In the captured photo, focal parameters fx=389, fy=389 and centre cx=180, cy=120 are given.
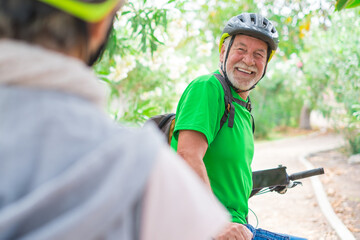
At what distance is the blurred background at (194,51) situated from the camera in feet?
14.2

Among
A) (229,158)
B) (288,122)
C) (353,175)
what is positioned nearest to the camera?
(229,158)

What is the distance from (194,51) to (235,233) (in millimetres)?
7922

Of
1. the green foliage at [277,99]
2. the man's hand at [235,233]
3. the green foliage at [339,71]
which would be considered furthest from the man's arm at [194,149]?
the green foliage at [277,99]

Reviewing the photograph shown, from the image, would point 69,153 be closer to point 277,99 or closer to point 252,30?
point 252,30

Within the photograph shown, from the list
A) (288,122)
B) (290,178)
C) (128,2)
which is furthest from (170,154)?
(288,122)

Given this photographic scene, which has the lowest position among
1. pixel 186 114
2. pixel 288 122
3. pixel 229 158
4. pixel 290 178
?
pixel 288 122

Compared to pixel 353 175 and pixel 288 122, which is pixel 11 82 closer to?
pixel 353 175

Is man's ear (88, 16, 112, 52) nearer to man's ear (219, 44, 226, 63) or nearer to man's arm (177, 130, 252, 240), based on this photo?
man's arm (177, 130, 252, 240)

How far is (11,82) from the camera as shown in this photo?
30.0 inches

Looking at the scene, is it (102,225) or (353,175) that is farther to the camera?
Answer: (353,175)

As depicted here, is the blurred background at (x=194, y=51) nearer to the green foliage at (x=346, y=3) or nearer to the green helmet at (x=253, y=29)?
the green foliage at (x=346, y=3)

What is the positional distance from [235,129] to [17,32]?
5.43ft

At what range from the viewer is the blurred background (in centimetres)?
432

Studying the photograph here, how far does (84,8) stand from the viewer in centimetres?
78
